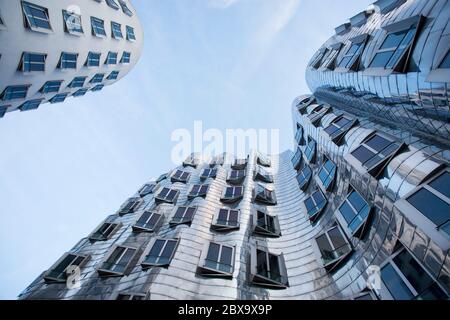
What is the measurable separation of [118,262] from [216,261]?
594 centimetres

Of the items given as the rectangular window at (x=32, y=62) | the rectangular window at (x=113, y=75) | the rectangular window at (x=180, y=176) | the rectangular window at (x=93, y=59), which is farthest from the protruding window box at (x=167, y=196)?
the rectangular window at (x=113, y=75)

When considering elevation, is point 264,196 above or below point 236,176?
below

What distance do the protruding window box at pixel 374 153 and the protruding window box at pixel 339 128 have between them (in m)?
2.57

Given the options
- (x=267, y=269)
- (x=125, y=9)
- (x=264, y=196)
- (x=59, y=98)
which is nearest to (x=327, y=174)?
(x=264, y=196)

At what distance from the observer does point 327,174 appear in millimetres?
18156

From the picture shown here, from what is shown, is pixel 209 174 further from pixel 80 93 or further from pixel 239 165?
pixel 80 93

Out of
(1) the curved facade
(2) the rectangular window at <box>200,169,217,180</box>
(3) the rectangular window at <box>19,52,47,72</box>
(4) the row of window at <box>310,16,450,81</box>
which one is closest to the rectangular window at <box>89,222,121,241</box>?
(2) the rectangular window at <box>200,169,217,180</box>

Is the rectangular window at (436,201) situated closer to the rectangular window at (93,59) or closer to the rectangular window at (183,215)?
the rectangular window at (183,215)

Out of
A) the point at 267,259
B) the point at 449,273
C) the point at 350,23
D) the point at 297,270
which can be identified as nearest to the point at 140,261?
the point at 267,259

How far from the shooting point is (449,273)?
7.33m

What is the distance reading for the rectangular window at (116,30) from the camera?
86.6ft
